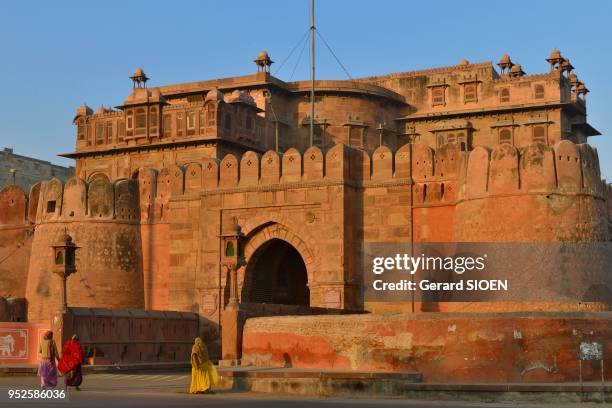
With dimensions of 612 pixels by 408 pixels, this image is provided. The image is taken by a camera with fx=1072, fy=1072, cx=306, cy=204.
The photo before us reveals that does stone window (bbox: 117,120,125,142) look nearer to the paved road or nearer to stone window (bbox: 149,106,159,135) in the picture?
stone window (bbox: 149,106,159,135)

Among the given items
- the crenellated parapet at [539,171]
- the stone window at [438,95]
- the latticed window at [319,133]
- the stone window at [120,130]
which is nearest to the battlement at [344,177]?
the crenellated parapet at [539,171]

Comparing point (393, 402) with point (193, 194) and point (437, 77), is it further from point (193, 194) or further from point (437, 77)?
point (437, 77)

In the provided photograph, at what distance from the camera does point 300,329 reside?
20.0m

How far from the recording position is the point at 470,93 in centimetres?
5028

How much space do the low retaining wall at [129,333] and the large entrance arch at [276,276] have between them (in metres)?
2.57

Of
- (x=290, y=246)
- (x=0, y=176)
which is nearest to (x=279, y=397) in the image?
(x=290, y=246)

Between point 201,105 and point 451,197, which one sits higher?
point 201,105

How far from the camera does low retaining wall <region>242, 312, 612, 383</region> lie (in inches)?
703

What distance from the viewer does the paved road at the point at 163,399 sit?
1502 centimetres

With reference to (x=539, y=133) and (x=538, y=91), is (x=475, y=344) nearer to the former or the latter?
(x=539, y=133)

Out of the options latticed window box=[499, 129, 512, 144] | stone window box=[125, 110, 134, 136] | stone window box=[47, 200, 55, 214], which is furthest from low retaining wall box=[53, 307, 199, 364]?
latticed window box=[499, 129, 512, 144]

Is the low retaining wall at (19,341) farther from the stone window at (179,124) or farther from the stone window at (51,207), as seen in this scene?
the stone window at (179,124)

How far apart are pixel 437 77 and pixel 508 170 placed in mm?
24616

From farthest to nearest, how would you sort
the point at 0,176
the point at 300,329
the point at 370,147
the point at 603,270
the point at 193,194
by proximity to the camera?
the point at 0,176 → the point at 370,147 → the point at 193,194 → the point at 603,270 → the point at 300,329
